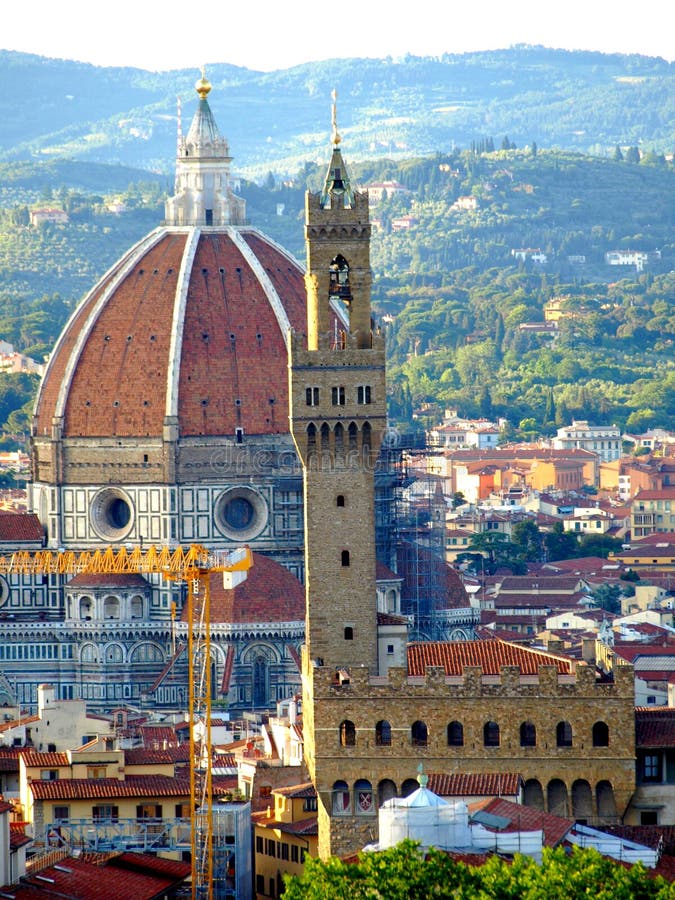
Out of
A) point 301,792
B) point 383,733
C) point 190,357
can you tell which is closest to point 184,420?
point 190,357

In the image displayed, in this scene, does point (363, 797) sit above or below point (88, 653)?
below

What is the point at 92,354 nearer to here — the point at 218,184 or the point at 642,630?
the point at 218,184

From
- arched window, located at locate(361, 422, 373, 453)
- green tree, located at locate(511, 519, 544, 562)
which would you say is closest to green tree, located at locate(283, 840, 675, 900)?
arched window, located at locate(361, 422, 373, 453)

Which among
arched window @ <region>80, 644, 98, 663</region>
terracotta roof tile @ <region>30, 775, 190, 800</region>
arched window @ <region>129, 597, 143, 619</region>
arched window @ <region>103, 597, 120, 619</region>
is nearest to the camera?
terracotta roof tile @ <region>30, 775, 190, 800</region>

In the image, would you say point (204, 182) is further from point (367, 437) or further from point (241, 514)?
point (367, 437)

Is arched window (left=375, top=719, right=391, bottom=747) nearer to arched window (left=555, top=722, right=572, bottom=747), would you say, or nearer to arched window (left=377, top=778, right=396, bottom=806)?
arched window (left=377, top=778, right=396, bottom=806)

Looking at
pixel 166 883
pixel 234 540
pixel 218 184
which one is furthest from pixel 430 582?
pixel 166 883

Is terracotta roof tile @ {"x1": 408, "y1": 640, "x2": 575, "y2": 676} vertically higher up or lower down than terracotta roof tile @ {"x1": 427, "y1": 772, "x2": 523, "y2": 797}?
higher up
